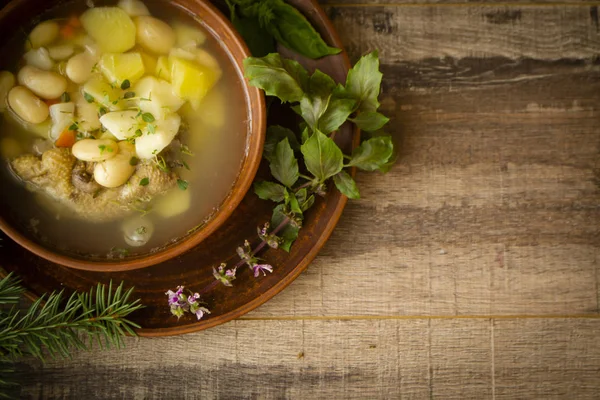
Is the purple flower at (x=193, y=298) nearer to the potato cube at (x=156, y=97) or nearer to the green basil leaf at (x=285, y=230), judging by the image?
the green basil leaf at (x=285, y=230)

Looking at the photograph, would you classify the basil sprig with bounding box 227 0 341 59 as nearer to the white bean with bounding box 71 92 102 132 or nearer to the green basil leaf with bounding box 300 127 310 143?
the green basil leaf with bounding box 300 127 310 143

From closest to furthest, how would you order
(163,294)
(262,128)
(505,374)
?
1. (262,128)
2. (163,294)
3. (505,374)

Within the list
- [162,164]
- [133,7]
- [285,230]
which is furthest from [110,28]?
[285,230]

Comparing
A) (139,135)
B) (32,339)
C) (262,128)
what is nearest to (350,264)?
(262,128)

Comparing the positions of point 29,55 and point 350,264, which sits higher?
point 29,55

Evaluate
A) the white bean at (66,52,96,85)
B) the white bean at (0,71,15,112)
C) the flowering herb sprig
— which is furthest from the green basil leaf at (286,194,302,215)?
the white bean at (0,71,15,112)

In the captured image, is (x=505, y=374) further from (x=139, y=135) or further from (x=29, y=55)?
(x=29, y=55)

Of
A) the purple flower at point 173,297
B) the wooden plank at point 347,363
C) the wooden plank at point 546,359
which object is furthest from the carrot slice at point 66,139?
the wooden plank at point 546,359
